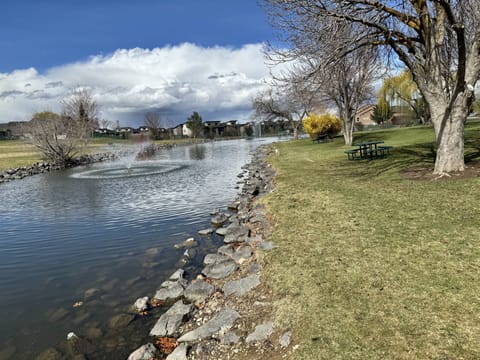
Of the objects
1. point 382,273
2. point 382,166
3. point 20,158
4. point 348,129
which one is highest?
point 348,129

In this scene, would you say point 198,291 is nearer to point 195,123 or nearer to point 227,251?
point 227,251

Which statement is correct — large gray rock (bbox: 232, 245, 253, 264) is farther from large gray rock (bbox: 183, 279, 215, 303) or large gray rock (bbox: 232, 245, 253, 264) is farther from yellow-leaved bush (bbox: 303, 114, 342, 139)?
yellow-leaved bush (bbox: 303, 114, 342, 139)

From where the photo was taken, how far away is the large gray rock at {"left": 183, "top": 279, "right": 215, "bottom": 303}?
5.10 meters

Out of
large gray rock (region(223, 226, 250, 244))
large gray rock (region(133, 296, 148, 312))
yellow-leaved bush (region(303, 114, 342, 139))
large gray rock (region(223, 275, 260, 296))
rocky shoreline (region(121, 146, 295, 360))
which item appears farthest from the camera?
yellow-leaved bush (region(303, 114, 342, 139))

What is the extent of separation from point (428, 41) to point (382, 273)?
745 centimetres

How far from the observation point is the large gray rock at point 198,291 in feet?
16.7

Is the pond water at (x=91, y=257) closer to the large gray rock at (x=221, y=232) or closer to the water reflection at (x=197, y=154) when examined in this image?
the large gray rock at (x=221, y=232)

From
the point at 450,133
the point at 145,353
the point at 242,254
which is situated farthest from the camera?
the point at 450,133

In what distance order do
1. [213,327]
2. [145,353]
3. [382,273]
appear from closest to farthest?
1. [145,353]
2. [213,327]
3. [382,273]

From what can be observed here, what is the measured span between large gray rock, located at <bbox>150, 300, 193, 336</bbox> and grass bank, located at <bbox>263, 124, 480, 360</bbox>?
1.36 meters

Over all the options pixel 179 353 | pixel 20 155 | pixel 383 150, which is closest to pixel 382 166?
pixel 383 150

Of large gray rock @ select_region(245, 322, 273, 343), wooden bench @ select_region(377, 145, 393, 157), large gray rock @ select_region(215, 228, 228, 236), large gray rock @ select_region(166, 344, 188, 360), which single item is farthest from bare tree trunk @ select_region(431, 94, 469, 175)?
large gray rock @ select_region(166, 344, 188, 360)

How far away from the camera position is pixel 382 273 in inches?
176

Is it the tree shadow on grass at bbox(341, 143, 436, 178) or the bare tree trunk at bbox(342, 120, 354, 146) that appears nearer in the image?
the tree shadow on grass at bbox(341, 143, 436, 178)
